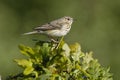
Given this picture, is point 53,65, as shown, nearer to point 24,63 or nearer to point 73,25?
point 24,63

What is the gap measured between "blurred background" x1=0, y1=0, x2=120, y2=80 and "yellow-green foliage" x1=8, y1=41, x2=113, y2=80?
16488 mm

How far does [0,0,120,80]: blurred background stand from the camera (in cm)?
2209

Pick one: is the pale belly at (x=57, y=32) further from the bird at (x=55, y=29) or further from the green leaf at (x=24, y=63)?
the green leaf at (x=24, y=63)

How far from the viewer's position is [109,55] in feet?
73.9

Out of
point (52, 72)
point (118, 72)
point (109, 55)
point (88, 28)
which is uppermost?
point (88, 28)

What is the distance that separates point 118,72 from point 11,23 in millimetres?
5959

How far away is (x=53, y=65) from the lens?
444 centimetres

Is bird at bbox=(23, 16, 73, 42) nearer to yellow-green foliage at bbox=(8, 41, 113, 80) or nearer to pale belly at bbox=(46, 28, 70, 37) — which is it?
pale belly at bbox=(46, 28, 70, 37)

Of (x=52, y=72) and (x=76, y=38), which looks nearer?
(x=52, y=72)

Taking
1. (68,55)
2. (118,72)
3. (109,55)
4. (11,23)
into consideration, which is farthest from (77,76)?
(11,23)

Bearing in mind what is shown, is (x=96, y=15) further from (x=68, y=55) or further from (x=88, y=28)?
(x=68, y=55)

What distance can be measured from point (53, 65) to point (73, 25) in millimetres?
19440

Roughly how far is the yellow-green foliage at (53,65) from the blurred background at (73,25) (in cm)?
1649

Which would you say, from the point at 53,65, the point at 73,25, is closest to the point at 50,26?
the point at 53,65
